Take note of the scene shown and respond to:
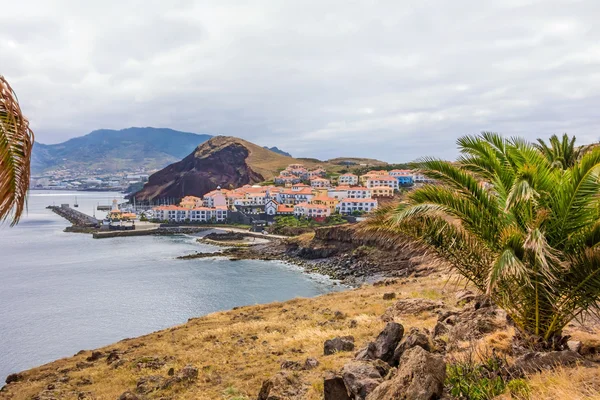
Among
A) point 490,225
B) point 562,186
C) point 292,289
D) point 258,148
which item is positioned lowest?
point 292,289

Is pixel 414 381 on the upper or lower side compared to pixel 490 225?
lower

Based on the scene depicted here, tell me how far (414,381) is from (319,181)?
109m

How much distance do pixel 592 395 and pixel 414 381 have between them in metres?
1.72

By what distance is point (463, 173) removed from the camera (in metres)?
6.41

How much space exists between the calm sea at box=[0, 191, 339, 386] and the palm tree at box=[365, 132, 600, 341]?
22.0 metres

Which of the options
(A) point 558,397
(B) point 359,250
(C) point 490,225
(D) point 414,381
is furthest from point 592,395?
(B) point 359,250

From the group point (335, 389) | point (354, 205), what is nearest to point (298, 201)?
point (354, 205)

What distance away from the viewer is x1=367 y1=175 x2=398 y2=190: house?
322 feet

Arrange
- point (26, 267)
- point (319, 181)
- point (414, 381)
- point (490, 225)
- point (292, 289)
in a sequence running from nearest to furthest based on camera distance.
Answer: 1. point (414, 381)
2. point (490, 225)
3. point (292, 289)
4. point (26, 267)
5. point (319, 181)

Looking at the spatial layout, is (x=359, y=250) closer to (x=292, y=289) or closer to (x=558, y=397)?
Answer: (x=292, y=289)

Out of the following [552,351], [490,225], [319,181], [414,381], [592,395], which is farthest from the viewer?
[319,181]

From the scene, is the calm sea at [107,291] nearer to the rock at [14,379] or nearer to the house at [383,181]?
the rock at [14,379]

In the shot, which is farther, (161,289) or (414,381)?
(161,289)

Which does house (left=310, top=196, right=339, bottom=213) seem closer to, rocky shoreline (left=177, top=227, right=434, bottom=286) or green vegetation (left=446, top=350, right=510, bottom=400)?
rocky shoreline (left=177, top=227, right=434, bottom=286)
